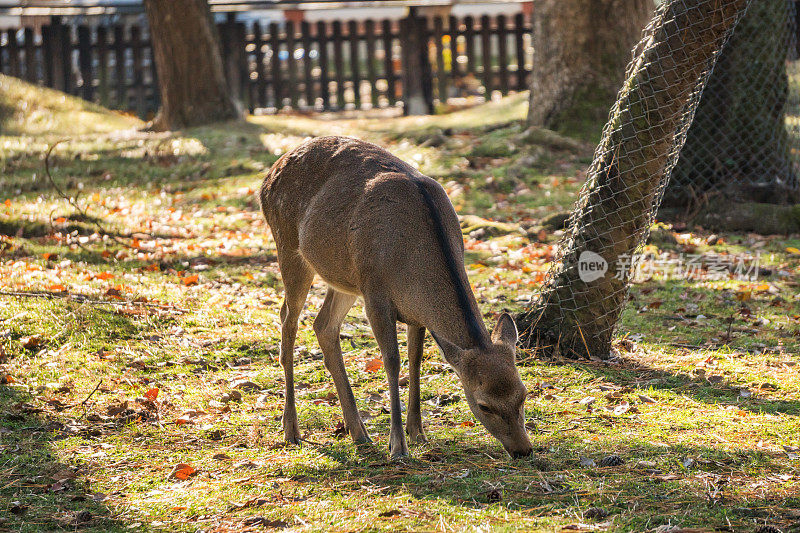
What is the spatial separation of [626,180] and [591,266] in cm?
69

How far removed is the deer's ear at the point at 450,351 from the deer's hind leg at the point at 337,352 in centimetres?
97

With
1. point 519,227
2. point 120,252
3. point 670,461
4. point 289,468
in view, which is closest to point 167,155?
point 120,252

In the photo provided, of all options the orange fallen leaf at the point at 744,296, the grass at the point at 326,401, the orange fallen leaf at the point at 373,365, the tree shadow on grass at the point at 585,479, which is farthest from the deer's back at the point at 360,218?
the orange fallen leaf at the point at 744,296

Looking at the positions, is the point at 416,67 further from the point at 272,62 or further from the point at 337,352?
the point at 337,352

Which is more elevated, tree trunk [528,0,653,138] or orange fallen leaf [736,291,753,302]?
tree trunk [528,0,653,138]

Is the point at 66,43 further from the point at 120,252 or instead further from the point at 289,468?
the point at 289,468

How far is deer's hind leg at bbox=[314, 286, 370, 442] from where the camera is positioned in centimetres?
562

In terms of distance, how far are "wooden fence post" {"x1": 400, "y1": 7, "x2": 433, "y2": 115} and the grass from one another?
9595 mm

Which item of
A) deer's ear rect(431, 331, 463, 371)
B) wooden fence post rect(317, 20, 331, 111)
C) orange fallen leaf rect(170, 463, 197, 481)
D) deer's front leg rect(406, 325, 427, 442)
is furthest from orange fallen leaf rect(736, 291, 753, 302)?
wooden fence post rect(317, 20, 331, 111)

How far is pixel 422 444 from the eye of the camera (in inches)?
211

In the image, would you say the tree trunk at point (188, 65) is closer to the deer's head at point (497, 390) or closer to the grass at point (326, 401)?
the grass at point (326, 401)

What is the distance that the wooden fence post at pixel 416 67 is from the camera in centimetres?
2066

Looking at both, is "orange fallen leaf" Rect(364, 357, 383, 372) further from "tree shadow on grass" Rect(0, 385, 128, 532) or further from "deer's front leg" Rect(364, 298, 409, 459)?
"tree shadow on grass" Rect(0, 385, 128, 532)

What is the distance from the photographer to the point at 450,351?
4.86 metres
